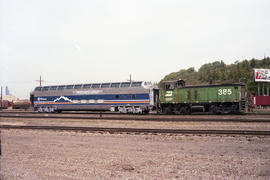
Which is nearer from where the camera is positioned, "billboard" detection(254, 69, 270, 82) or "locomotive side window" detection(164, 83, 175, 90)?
"locomotive side window" detection(164, 83, 175, 90)

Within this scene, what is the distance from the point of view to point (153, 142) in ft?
37.1

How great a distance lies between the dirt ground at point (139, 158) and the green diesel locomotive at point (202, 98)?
1313 centimetres

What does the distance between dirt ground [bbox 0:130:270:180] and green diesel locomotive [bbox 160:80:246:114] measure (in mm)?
13127

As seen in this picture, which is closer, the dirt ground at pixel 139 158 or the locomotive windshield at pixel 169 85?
the dirt ground at pixel 139 158

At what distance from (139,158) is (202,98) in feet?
60.7

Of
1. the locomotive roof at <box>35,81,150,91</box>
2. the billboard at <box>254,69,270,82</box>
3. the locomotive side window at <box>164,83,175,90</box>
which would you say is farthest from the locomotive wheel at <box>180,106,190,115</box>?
the billboard at <box>254,69,270,82</box>

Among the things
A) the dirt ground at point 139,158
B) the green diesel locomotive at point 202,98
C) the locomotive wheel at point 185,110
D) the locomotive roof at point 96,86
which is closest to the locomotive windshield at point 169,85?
the green diesel locomotive at point 202,98

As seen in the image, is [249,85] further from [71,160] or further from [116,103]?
[71,160]

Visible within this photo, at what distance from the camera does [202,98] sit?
25484 millimetres

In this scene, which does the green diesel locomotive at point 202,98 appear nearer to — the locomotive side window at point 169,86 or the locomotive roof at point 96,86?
the locomotive side window at point 169,86

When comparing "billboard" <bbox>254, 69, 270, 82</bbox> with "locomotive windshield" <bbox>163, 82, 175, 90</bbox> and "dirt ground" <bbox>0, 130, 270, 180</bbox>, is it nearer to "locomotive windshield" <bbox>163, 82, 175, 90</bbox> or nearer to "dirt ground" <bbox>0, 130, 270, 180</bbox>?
"locomotive windshield" <bbox>163, 82, 175, 90</bbox>

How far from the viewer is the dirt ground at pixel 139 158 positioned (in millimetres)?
6754

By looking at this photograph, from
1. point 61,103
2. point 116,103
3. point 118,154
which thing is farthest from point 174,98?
point 118,154

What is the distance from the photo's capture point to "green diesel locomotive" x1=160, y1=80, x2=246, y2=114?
24.4 metres
